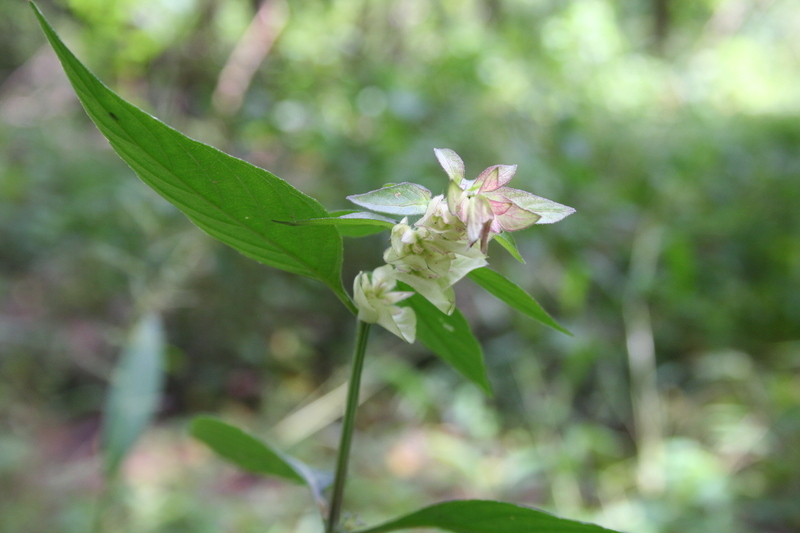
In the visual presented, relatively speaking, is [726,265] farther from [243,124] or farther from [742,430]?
[243,124]

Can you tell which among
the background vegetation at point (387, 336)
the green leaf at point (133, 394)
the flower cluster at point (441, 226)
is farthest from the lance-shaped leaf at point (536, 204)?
the background vegetation at point (387, 336)

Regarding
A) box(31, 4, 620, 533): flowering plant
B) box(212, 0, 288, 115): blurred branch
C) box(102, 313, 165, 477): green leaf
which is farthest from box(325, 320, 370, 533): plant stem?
box(212, 0, 288, 115): blurred branch

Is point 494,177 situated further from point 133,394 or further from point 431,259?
point 133,394

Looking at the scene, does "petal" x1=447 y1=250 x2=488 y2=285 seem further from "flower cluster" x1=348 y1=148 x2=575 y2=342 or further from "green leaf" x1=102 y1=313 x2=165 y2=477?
"green leaf" x1=102 y1=313 x2=165 y2=477

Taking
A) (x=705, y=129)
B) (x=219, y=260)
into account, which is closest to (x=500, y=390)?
(x=219, y=260)

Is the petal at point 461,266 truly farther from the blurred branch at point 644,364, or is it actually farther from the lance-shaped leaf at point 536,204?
the blurred branch at point 644,364

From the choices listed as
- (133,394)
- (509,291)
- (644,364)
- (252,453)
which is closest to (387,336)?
(644,364)
